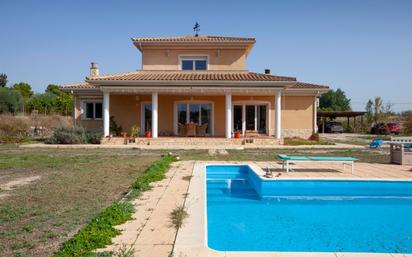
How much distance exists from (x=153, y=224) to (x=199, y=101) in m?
19.7

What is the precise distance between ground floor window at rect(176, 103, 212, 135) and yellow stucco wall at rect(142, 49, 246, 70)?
2.88m

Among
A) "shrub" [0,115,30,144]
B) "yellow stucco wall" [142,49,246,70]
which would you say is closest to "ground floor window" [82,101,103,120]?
"yellow stucco wall" [142,49,246,70]

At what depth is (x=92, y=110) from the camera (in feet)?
85.9

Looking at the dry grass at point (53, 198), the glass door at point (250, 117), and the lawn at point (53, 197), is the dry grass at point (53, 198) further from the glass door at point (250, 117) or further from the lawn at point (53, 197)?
the glass door at point (250, 117)

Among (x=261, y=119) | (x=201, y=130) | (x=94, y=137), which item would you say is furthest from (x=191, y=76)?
(x=94, y=137)

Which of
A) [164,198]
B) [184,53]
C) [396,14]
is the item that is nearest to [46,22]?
[184,53]

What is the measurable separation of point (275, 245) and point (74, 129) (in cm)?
1936

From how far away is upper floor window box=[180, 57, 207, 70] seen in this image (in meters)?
25.8

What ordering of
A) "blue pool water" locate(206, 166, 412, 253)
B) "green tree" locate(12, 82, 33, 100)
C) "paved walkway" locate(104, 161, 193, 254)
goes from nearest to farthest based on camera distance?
"paved walkway" locate(104, 161, 193, 254)
"blue pool water" locate(206, 166, 412, 253)
"green tree" locate(12, 82, 33, 100)

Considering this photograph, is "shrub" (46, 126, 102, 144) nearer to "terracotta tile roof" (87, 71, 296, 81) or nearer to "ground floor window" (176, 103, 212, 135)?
"terracotta tile roof" (87, 71, 296, 81)

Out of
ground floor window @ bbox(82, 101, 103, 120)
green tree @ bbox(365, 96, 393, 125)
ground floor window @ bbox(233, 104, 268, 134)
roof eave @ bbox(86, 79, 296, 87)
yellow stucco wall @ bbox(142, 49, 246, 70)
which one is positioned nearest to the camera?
roof eave @ bbox(86, 79, 296, 87)

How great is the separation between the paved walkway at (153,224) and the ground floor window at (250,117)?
16.6 meters

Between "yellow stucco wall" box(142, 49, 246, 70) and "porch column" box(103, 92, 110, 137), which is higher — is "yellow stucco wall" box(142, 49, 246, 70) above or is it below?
above

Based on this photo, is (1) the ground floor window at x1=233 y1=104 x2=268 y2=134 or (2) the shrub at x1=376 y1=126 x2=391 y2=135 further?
(2) the shrub at x1=376 y1=126 x2=391 y2=135
